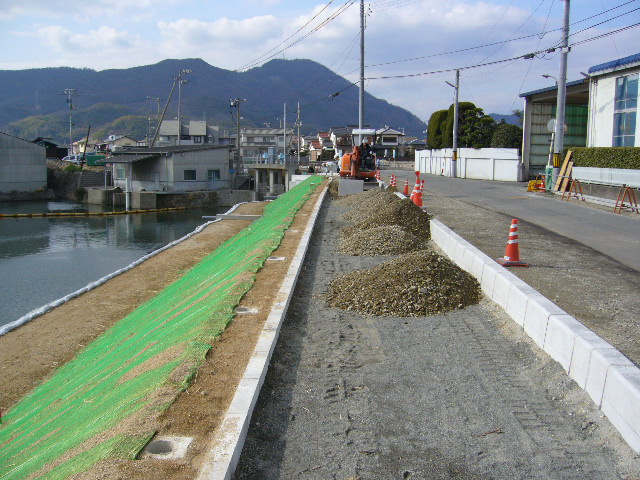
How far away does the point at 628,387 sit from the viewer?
4.68 metres

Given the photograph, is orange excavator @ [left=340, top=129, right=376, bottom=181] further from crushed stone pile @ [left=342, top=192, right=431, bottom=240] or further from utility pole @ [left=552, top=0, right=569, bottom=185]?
crushed stone pile @ [left=342, top=192, right=431, bottom=240]

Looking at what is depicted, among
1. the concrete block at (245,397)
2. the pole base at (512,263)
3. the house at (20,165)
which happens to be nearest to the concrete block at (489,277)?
the pole base at (512,263)

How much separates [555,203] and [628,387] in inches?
786

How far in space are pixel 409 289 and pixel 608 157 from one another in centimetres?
2021

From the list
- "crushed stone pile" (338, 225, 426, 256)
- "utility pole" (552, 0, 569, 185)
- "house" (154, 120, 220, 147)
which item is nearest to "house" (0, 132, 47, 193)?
"house" (154, 120, 220, 147)

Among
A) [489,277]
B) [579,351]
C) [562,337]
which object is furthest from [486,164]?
[579,351]

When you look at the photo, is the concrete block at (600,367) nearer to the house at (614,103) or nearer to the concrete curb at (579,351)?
the concrete curb at (579,351)

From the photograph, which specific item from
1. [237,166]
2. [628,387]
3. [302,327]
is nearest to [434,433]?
[628,387]

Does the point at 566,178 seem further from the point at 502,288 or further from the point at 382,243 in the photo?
the point at 502,288

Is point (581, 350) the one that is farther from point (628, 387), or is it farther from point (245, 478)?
point (245, 478)

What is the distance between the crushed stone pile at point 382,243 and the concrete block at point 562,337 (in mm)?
6132

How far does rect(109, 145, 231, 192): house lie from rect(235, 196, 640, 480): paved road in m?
57.1

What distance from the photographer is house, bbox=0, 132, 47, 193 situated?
67.3m

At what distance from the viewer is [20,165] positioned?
6875cm
